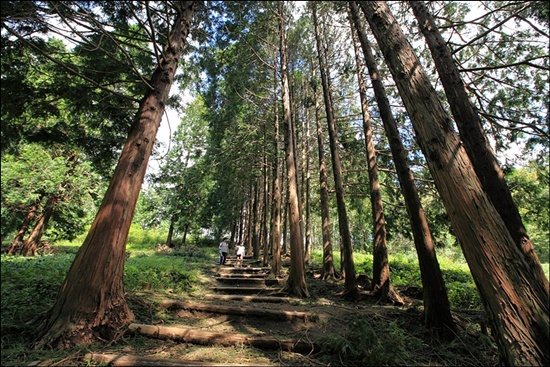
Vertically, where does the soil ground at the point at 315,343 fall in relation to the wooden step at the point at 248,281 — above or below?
below

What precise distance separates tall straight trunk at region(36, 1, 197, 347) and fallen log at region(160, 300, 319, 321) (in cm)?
99

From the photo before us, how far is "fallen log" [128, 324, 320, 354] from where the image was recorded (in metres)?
3.31

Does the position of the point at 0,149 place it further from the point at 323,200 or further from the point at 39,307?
the point at 323,200

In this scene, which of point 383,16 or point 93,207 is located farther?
point 93,207

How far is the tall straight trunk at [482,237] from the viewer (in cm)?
218

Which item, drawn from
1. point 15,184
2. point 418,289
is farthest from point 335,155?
point 15,184

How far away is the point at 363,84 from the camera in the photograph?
9.64 metres

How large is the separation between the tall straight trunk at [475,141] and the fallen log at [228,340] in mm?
2881

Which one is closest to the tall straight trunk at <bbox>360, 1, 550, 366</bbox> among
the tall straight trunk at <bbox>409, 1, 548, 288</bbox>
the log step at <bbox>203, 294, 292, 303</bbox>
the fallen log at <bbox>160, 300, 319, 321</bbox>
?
the tall straight trunk at <bbox>409, 1, 548, 288</bbox>

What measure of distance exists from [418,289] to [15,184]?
15687mm

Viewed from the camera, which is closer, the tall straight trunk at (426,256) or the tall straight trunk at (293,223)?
the tall straight trunk at (426,256)

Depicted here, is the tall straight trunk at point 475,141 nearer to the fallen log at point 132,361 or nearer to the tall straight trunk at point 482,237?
the tall straight trunk at point 482,237

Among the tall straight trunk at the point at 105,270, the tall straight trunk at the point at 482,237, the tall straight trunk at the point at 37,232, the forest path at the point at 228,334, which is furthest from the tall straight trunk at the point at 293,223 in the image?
the tall straight trunk at the point at 37,232

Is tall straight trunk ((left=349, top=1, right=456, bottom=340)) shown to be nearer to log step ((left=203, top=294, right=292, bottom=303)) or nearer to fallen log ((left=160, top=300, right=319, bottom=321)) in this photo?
fallen log ((left=160, top=300, right=319, bottom=321))
